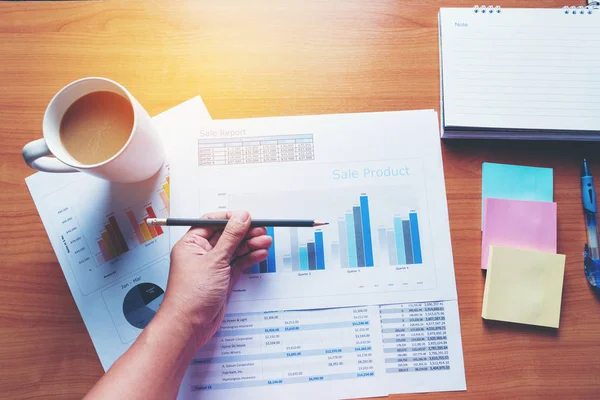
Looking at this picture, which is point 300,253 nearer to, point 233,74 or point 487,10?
point 233,74

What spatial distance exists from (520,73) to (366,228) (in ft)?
1.15

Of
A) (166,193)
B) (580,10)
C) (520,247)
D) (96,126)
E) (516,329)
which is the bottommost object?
(516,329)

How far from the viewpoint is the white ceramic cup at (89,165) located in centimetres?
58

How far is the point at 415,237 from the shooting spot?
69 centimetres

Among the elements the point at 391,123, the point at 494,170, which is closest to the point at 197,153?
the point at 391,123

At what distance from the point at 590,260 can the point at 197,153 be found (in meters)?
0.65

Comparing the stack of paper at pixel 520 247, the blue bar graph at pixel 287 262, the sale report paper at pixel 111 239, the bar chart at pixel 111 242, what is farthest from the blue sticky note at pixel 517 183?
the bar chart at pixel 111 242

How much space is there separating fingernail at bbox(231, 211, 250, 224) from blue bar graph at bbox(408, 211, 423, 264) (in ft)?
0.85

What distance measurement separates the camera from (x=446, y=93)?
0.69 m

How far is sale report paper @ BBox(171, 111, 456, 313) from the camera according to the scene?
26.7 inches

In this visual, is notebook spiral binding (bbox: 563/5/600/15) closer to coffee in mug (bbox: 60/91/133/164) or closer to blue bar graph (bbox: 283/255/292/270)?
blue bar graph (bbox: 283/255/292/270)

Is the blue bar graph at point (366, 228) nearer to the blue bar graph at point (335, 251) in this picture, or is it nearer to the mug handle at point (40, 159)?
the blue bar graph at point (335, 251)

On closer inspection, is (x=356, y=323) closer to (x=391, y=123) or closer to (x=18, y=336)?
(x=391, y=123)

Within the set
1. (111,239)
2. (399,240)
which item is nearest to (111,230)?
(111,239)
